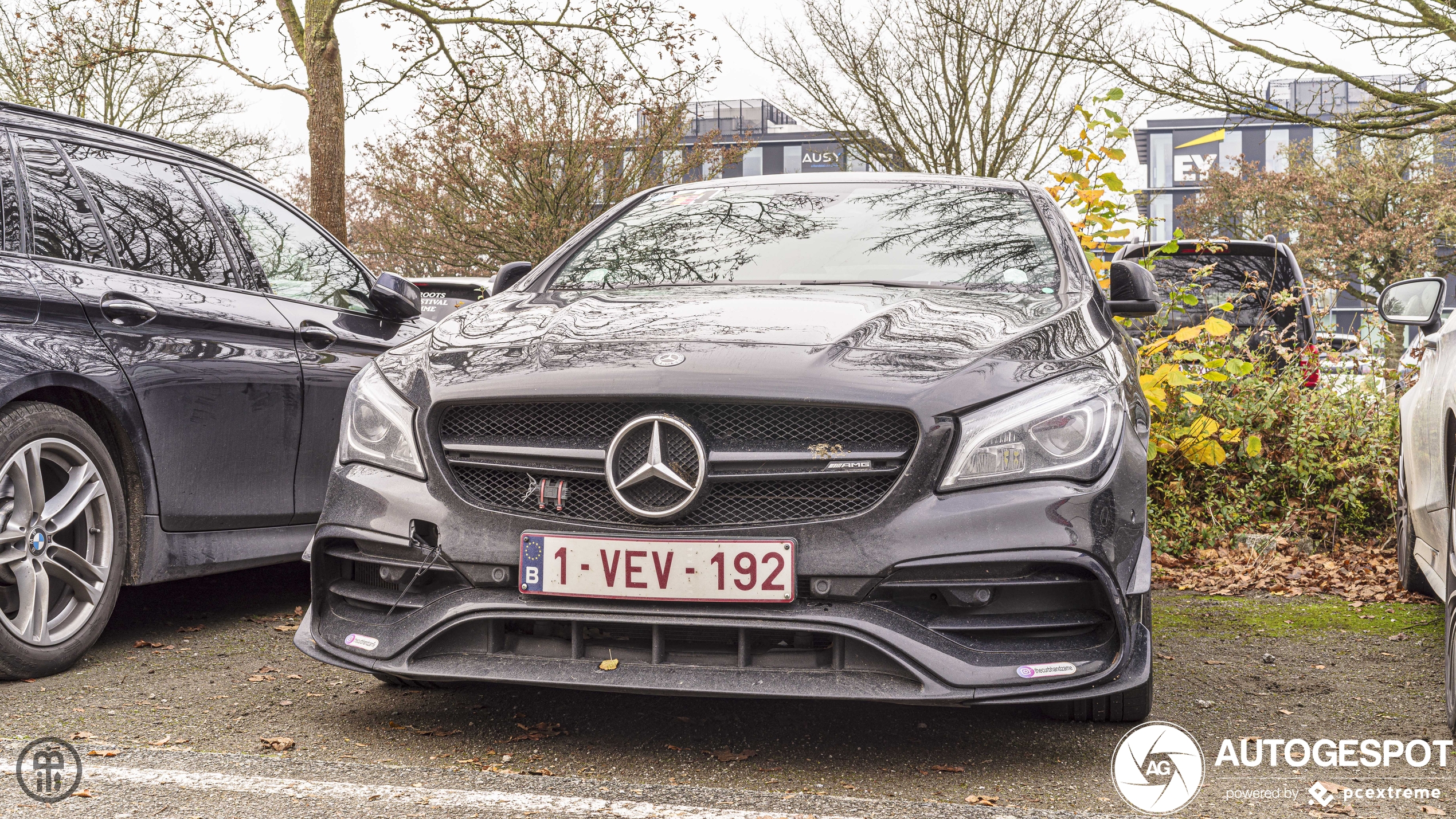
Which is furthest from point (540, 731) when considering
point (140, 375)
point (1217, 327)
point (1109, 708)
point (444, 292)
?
point (444, 292)

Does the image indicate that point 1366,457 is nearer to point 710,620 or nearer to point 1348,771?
point 1348,771

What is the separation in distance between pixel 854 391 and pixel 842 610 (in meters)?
0.47

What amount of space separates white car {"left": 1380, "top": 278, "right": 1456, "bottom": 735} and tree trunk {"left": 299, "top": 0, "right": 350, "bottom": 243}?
7.64 meters

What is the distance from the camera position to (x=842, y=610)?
8.73ft

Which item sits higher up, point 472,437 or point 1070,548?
point 472,437

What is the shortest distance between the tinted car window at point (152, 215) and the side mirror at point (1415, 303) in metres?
4.23

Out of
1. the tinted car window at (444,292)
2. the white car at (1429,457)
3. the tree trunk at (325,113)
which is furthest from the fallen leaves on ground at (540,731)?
the tinted car window at (444,292)

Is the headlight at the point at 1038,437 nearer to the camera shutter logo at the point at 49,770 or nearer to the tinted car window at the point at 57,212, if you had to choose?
the camera shutter logo at the point at 49,770

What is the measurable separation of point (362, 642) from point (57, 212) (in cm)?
185

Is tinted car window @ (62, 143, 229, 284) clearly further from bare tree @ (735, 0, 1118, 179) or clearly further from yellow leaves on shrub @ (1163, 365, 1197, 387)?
bare tree @ (735, 0, 1118, 179)

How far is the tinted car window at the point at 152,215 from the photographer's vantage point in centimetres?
404

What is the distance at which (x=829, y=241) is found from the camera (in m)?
4.07

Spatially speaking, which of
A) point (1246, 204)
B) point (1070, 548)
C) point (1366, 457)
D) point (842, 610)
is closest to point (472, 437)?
point (842, 610)

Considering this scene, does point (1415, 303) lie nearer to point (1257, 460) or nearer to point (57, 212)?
point (1257, 460)
